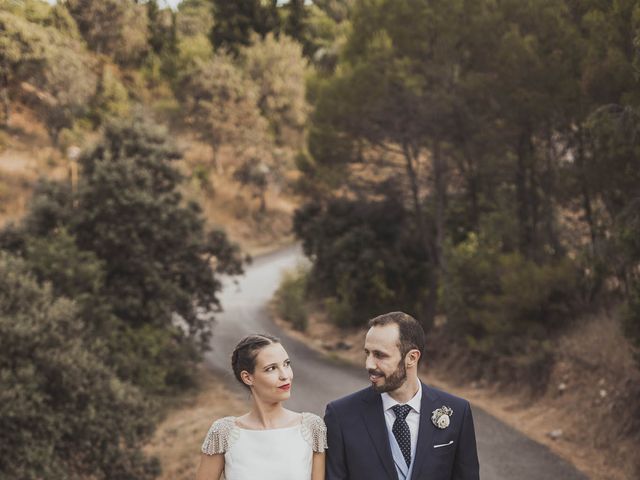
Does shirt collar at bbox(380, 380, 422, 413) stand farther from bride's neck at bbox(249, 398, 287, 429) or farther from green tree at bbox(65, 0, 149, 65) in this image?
green tree at bbox(65, 0, 149, 65)

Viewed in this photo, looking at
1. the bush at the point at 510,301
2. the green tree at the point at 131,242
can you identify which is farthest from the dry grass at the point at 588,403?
the green tree at the point at 131,242

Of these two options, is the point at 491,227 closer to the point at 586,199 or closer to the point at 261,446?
the point at 586,199

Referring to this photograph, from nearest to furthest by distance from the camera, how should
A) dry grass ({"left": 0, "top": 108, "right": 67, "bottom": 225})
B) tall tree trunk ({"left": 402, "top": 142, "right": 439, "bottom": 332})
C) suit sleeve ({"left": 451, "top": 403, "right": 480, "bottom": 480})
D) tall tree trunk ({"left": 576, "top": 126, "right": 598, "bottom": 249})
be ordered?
suit sleeve ({"left": 451, "top": 403, "right": 480, "bottom": 480})
tall tree trunk ({"left": 576, "top": 126, "right": 598, "bottom": 249})
tall tree trunk ({"left": 402, "top": 142, "right": 439, "bottom": 332})
dry grass ({"left": 0, "top": 108, "right": 67, "bottom": 225})

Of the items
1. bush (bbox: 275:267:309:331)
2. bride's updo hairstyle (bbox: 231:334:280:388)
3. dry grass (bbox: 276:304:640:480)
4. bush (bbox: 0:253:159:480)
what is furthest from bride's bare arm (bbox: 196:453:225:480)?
bush (bbox: 275:267:309:331)

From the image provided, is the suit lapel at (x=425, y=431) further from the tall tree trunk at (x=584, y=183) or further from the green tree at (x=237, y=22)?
the green tree at (x=237, y=22)

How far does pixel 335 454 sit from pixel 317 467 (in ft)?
0.41

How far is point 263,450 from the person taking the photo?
3.73 metres

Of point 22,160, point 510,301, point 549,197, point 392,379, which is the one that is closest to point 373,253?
point 549,197

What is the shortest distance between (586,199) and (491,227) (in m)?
4.21

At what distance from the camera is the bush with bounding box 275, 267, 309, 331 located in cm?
3066

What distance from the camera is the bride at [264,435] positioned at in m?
3.71

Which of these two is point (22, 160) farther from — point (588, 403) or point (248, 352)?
point (248, 352)

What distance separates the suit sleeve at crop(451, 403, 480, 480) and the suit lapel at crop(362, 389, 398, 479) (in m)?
0.39

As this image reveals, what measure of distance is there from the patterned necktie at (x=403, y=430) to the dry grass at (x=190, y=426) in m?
12.9
